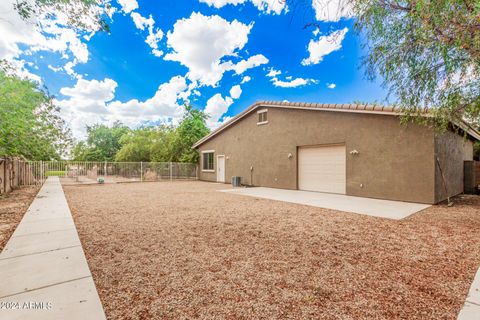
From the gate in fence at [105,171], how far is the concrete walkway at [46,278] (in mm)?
13370

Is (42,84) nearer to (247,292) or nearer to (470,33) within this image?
Answer: (247,292)

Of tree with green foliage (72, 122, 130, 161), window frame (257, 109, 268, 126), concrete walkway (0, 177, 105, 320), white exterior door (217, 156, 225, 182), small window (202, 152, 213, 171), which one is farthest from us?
tree with green foliage (72, 122, 130, 161)

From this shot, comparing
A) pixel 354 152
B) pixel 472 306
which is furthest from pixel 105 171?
pixel 472 306

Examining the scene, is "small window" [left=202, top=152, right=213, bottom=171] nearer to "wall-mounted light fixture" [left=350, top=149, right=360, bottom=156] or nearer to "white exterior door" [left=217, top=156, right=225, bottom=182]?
"white exterior door" [left=217, top=156, right=225, bottom=182]

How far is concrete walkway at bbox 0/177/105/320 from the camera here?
2.00 metres

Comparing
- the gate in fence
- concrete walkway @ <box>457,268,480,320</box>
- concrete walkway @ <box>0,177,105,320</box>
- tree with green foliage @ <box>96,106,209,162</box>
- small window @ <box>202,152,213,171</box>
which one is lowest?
concrete walkway @ <box>457,268,480,320</box>

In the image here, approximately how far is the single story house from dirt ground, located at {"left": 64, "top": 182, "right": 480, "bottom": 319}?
110 inches

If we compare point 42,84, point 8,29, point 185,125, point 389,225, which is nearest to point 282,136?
point 389,225

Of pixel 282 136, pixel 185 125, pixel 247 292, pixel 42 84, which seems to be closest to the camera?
pixel 247 292

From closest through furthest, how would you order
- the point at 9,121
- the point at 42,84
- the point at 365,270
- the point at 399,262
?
1. the point at 365,270
2. the point at 399,262
3. the point at 9,121
4. the point at 42,84

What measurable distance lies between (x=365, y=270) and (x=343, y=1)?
4532 mm

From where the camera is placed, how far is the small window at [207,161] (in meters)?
18.4

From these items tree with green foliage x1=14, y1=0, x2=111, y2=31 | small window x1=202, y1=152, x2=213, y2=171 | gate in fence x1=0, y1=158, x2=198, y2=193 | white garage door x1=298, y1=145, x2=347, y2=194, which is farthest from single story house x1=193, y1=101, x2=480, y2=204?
tree with green foliage x1=14, y1=0, x2=111, y2=31

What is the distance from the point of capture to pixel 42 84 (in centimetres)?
1359
